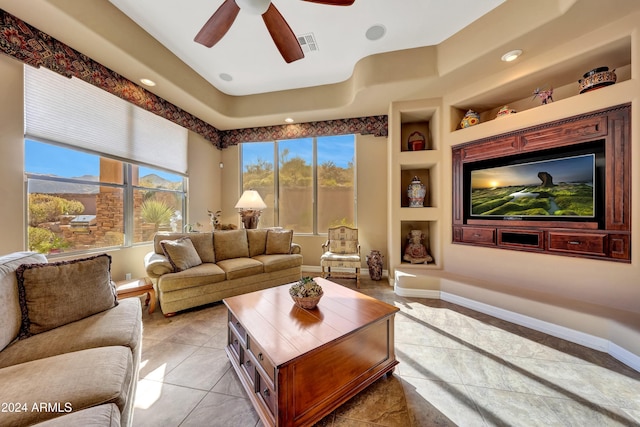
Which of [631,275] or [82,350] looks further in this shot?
[631,275]

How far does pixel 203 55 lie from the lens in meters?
3.00

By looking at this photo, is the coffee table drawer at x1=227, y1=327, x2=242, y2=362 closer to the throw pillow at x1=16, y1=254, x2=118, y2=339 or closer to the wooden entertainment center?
the throw pillow at x1=16, y1=254, x2=118, y2=339

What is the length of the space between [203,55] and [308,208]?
Answer: 287 cm

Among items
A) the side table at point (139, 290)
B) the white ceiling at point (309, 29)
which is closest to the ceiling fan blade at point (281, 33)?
the white ceiling at point (309, 29)

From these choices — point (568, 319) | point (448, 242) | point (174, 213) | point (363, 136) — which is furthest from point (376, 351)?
point (174, 213)

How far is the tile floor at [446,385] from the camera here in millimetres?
1289

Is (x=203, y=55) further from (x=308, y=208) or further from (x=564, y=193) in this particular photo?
(x=564, y=193)

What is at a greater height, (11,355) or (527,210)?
(527,210)

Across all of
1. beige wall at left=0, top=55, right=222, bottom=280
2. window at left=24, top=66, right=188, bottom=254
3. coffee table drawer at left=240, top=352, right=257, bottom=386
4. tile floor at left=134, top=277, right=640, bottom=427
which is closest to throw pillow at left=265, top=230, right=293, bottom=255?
tile floor at left=134, top=277, right=640, bottom=427

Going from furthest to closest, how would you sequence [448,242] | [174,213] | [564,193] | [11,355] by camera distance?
[174,213] < [448,242] < [564,193] < [11,355]

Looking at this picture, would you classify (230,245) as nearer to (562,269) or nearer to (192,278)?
(192,278)

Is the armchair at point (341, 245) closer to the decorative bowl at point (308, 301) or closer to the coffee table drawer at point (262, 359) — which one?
the decorative bowl at point (308, 301)

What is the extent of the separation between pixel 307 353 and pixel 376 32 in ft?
10.7

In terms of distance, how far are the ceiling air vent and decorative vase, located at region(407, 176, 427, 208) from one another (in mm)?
2404
